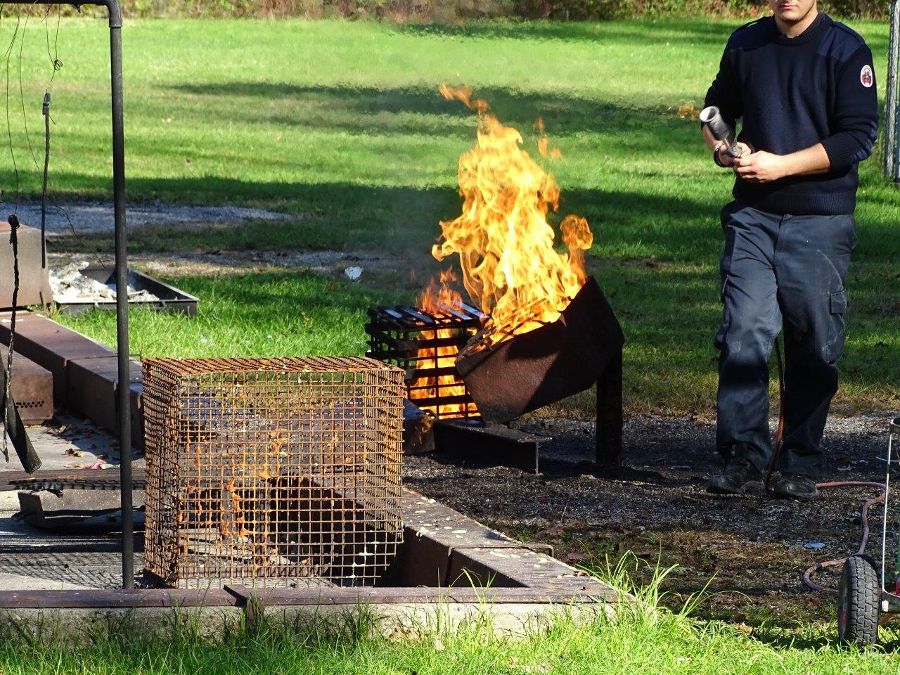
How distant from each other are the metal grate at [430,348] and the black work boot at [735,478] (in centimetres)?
140

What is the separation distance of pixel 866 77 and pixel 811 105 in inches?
9.2

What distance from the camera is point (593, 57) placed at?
2389cm

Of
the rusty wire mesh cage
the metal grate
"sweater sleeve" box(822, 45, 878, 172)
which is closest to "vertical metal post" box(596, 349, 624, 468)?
the metal grate

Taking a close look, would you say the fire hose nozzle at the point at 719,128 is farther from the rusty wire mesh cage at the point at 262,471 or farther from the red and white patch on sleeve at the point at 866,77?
the rusty wire mesh cage at the point at 262,471

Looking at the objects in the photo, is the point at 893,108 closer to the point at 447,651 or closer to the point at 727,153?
the point at 727,153

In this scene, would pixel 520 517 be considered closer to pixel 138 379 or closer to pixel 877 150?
pixel 138 379

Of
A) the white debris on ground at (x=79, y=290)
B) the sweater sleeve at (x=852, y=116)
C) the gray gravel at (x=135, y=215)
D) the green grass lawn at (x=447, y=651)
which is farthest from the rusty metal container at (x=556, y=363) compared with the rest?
the gray gravel at (x=135, y=215)

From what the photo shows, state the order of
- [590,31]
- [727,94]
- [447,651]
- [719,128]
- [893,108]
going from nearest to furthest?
[447,651] < [719,128] < [727,94] < [893,108] < [590,31]

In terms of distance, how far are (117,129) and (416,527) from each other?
1632 mm

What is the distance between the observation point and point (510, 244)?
24.1 ft

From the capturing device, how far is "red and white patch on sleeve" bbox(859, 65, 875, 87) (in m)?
6.33

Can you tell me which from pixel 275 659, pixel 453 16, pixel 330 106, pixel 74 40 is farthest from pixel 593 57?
pixel 275 659

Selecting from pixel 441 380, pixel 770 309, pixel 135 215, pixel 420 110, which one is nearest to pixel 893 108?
pixel 420 110

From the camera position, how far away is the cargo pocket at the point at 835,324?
6402 mm
